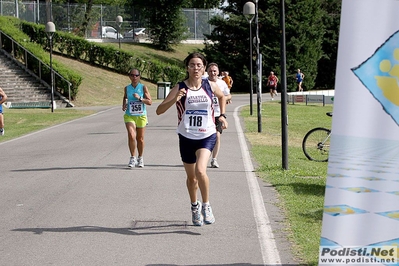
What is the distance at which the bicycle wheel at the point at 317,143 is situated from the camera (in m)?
16.8

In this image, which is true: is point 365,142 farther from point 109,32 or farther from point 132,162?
point 109,32

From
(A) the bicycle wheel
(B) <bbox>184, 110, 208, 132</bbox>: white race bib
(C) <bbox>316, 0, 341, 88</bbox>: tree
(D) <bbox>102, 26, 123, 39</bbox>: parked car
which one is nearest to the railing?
(D) <bbox>102, 26, 123, 39</bbox>: parked car

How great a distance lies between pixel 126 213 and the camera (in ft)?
31.0

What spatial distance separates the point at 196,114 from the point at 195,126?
14 centimetres

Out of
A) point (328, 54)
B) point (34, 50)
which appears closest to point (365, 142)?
point (34, 50)

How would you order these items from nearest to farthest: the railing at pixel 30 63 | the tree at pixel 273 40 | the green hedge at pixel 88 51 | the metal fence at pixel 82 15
A: the railing at pixel 30 63, the green hedge at pixel 88 51, the tree at pixel 273 40, the metal fence at pixel 82 15

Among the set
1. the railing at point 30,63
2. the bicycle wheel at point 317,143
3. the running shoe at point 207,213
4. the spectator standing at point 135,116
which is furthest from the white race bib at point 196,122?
the railing at point 30,63

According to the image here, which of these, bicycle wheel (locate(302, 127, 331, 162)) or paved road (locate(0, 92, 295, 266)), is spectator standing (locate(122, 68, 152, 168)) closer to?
paved road (locate(0, 92, 295, 266))

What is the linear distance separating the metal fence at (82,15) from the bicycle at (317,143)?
43066mm

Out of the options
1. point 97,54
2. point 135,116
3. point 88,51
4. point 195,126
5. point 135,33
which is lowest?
point 97,54

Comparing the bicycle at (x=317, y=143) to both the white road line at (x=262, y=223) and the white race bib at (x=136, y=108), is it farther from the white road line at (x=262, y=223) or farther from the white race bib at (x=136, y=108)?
the white race bib at (x=136, y=108)

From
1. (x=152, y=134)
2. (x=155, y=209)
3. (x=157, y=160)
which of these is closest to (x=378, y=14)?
(x=155, y=209)

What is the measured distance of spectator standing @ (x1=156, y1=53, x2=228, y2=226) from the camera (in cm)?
860

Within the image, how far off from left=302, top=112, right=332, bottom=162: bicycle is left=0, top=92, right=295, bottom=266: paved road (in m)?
1.36
